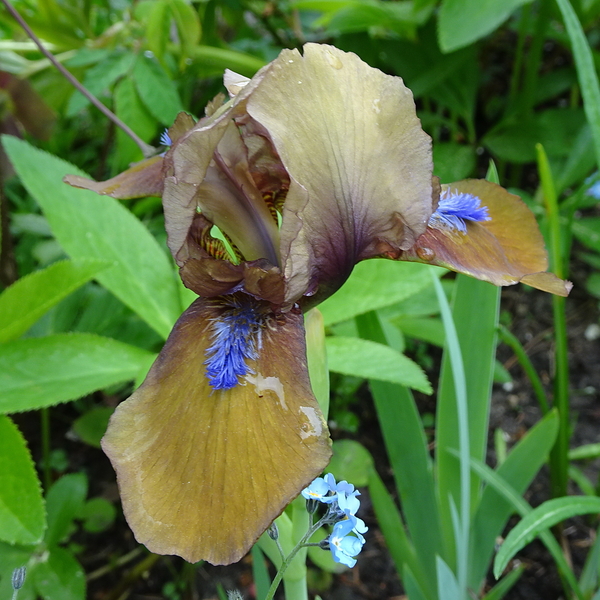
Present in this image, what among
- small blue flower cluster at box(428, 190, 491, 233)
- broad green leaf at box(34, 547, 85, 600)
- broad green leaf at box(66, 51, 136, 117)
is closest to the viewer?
small blue flower cluster at box(428, 190, 491, 233)

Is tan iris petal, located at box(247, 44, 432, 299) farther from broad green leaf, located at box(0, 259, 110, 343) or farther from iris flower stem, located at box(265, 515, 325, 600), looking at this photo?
broad green leaf, located at box(0, 259, 110, 343)

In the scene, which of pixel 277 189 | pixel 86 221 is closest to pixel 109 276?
pixel 86 221

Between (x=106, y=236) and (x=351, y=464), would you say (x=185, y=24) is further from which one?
(x=351, y=464)

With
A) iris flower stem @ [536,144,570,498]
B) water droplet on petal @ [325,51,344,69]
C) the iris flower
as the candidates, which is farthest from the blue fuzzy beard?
iris flower stem @ [536,144,570,498]

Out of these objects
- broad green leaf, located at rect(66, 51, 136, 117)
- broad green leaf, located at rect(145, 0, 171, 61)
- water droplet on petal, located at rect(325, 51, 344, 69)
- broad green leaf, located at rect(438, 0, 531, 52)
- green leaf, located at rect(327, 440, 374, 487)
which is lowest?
green leaf, located at rect(327, 440, 374, 487)

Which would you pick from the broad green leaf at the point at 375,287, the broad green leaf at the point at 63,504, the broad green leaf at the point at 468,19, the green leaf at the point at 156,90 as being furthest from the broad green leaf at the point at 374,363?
the broad green leaf at the point at 468,19

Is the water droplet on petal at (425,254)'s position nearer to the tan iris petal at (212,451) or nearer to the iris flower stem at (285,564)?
the tan iris petal at (212,451)
